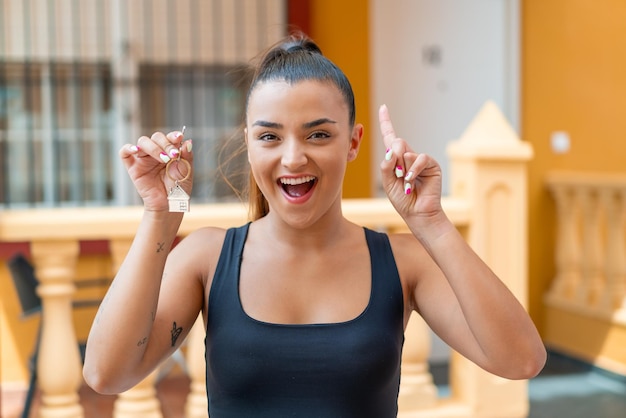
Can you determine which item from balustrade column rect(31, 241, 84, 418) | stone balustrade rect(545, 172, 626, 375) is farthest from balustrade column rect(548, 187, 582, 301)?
balustrade column rect(31, 241, 84, 418)

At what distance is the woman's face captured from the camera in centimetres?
132

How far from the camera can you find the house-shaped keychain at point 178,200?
1.29 meters

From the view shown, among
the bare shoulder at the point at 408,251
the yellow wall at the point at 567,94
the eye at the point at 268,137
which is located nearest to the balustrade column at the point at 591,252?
the yellow wall at the point at 567,94

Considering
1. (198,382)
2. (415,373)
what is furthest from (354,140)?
(415,373)

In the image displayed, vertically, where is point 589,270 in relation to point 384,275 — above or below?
below

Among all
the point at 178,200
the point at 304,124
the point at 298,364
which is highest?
the point at 304,124

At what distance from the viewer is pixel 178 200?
1.29 meters

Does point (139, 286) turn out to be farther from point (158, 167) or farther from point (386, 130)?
point (386, 130)

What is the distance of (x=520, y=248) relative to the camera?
10.6ft

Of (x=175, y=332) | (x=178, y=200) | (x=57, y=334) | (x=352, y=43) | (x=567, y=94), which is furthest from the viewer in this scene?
(x=567, y=94)

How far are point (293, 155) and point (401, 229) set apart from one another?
179 cm

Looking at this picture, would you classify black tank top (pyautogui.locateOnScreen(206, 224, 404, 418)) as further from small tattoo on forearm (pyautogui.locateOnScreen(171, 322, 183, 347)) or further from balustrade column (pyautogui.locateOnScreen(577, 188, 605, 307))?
balustrade column (pyautogui.locateOnScreen(577, 188, 605, 307))

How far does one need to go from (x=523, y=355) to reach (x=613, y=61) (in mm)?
5218

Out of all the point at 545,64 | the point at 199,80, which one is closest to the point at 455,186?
the point at 199,80
